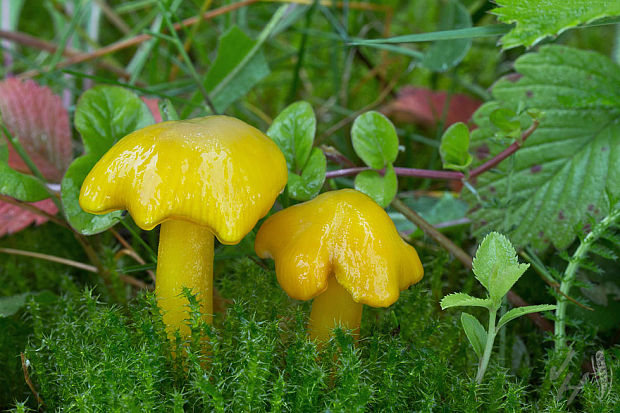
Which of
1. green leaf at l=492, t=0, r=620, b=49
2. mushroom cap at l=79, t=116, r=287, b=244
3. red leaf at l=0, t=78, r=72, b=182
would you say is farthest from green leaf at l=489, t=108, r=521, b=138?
red leaf at l=0, t=78, r=72, b=182

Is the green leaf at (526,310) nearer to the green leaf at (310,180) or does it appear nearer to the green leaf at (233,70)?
the green leaf at (310,180)

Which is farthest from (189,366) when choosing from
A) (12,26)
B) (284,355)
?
(12,26)

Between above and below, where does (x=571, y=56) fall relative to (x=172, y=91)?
above

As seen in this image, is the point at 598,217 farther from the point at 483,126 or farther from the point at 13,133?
the point at 13,133

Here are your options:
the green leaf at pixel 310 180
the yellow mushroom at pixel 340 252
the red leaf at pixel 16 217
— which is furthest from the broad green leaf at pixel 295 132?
the red leaf at pixel 16 217

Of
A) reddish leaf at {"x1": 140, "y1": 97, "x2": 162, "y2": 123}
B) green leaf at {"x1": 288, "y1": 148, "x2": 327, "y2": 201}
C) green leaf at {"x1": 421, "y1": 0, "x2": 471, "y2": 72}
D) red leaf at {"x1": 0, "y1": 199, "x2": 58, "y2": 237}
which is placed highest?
green leaf at {"x1": 421, "y1": 0, "x2": 471, "y2": 72}

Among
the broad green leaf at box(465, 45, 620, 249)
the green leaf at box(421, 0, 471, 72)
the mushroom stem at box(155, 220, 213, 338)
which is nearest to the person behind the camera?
the mushroom stem at box(155, 220, 213, 338)

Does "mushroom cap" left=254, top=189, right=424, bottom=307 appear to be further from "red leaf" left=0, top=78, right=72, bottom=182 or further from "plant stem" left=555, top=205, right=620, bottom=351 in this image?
"red leaf" left=0, top=78, right=72, bottom=182
